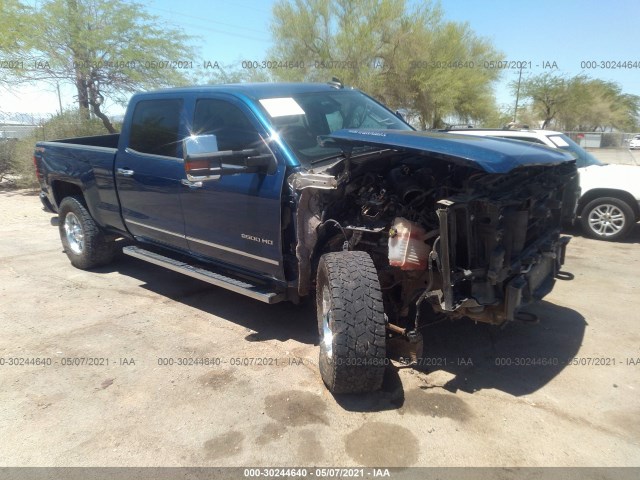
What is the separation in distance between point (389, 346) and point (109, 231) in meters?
3.92

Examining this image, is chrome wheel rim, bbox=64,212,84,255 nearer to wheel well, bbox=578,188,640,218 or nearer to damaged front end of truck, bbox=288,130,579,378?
damaged front end of truck, bbox=288,130,579,378

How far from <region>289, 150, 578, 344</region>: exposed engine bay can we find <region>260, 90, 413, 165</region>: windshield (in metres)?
0.44

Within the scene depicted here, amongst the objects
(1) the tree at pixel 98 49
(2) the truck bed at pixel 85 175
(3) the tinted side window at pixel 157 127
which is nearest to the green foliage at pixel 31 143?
(1) the tree at pixel 98 49

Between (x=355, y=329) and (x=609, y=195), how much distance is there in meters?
6.22

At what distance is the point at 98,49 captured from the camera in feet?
51.4

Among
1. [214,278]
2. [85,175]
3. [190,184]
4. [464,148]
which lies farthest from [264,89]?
[85,175]

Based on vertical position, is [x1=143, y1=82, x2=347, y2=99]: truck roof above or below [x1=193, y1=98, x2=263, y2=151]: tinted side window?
above

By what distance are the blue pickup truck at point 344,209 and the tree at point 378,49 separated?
52.6 feet

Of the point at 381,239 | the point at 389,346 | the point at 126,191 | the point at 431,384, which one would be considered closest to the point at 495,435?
the point at 431,384

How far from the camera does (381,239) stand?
3639mm

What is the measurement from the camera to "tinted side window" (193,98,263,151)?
4.07 m

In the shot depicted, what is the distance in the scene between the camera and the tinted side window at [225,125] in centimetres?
407

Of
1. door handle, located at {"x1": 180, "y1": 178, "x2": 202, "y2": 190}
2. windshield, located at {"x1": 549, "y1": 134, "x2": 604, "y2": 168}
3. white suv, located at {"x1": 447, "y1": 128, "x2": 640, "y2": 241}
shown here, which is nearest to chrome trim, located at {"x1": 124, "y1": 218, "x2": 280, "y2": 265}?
door handle, located at {"x1": 180, "y1": 178, "x2": 202, "y2": 190}

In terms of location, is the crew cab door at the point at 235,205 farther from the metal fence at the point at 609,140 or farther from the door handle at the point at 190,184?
the metal fence at the point at 609,140
